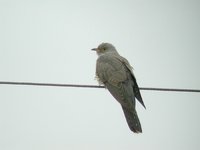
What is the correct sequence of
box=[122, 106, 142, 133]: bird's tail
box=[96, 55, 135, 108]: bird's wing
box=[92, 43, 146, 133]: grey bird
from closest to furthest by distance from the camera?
box=[122, 106, 142, 133]: bird's tail, box=[92, 43, 146, 133]: grey bird, box=[96, 55, 135, 108]: bird's wing

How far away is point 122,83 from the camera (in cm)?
717

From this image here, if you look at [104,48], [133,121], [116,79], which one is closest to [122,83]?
[116,79]

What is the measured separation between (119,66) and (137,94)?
2.09 feet

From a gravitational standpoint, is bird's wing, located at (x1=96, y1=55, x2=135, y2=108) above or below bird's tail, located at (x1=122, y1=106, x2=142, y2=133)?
above

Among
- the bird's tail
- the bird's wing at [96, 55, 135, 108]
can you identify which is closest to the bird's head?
the bird's wing at [96, 55, 135, 108]

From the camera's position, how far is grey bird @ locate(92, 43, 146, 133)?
6672mm

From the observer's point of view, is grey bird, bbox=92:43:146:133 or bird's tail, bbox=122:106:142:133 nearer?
bird's tail, bbox=122:106:142:133

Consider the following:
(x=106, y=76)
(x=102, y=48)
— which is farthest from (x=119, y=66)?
(x=102, y=48)

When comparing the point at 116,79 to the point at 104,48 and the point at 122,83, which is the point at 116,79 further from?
the point at 104,48

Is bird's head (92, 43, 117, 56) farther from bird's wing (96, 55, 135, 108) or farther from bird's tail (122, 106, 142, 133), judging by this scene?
bird's tail (122, 106, 142, 133)

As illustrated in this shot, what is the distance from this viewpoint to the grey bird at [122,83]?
667cm

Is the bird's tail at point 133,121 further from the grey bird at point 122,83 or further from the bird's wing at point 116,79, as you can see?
the bird's wing at point 116,79

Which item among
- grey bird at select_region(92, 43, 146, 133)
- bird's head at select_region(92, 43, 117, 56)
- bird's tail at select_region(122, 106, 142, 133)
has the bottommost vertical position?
bird's tail at select_region(122, 106, 142, 133)

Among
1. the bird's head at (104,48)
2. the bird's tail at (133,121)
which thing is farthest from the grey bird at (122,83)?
the bird's head at (104,48)
